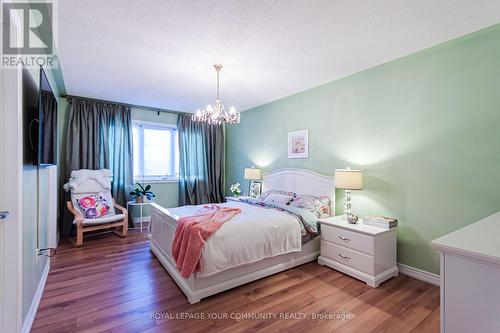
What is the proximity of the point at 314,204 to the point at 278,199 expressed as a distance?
60 centimetres

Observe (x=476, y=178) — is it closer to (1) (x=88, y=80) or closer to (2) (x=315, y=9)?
(2) (x=315, y=9)

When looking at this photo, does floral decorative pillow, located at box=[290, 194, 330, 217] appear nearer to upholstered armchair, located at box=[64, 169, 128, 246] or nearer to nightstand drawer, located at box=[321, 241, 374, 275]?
nightstand drawer, located at box=[321, 241, 374, 275]

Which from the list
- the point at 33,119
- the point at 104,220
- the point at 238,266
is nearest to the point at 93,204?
the point at 104,220

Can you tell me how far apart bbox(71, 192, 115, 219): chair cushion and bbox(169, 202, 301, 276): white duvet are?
1.90 metres

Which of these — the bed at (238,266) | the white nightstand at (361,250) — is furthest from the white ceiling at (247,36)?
the white nightstand at (361,250)

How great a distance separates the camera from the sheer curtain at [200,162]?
17.5ft

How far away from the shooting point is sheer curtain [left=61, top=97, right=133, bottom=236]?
4195 millimetres

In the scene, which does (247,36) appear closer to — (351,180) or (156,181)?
(351,180)

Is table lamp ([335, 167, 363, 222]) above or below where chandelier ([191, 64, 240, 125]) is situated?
below

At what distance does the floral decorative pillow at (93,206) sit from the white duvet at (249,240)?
6.23ft

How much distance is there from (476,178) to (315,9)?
2163mm

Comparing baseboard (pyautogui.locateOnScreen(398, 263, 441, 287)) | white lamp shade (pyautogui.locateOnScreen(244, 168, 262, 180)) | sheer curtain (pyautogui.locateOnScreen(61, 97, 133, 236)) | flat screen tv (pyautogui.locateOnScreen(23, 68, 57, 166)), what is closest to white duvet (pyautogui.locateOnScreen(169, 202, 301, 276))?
baseboard (pyautogui.locateOnScreen(398, 263, 441, 287))

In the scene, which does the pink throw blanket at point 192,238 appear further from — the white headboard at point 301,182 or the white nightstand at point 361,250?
the white headboard at point 301,182

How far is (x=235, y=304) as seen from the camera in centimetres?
208
